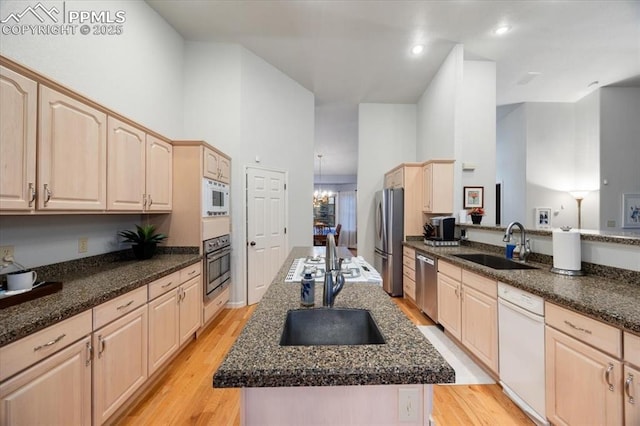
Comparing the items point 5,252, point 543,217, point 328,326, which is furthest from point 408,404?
point 543,217

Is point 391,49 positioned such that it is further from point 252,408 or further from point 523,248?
point 252,408

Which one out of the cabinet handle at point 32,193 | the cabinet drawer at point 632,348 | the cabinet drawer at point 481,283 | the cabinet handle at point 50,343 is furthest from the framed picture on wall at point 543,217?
the cabinet handle at point 32,193

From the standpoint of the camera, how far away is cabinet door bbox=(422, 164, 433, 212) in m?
3.87

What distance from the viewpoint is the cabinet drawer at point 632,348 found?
3.59 ft

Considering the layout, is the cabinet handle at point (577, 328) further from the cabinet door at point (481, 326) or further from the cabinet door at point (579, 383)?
the cabinet door at point (481, 326)

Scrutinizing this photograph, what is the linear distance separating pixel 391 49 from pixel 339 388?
13.8 feet

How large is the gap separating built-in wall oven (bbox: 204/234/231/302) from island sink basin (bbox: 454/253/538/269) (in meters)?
2.74

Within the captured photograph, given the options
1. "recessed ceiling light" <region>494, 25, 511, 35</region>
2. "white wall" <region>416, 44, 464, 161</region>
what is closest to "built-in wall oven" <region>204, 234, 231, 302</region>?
"white wall" <region>416, 44, 464, 161</region>

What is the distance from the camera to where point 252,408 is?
2.62 feet

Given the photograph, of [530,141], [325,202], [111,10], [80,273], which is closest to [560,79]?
[530,141]

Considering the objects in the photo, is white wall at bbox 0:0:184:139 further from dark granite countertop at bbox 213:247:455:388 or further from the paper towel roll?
the paper towel roll

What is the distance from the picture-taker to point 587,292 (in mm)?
1463

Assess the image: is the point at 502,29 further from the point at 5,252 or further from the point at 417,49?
the point at 5,252

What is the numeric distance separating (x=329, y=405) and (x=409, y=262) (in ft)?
11.1
